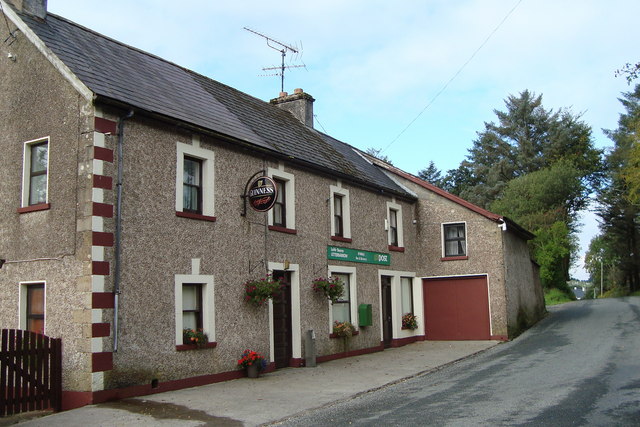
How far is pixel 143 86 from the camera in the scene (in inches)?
560

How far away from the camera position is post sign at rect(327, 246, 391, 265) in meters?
18.6

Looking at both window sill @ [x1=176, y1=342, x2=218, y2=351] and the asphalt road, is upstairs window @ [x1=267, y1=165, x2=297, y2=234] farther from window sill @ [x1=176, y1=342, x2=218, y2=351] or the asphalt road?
the asphalt road

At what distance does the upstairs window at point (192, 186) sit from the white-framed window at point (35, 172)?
2797mm

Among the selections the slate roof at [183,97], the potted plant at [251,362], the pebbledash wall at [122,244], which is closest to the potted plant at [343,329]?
the pebbledash wall at [122,244]

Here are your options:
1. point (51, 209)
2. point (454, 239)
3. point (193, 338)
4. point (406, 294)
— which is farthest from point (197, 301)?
point (454, 239)

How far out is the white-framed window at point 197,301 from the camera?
43.3ft

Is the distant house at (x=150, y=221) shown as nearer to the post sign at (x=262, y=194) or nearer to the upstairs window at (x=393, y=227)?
the post sign at (x=262, y=194)

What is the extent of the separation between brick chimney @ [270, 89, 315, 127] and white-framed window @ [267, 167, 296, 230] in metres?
7.25

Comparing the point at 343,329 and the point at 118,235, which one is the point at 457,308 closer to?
the point at 343,329

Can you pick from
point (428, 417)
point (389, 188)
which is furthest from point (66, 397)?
point (389, 188)

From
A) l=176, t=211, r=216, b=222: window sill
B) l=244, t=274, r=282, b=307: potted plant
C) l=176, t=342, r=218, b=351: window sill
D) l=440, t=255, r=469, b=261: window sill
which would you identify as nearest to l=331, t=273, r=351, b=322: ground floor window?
l=244, t=274, r=282, b=307: potted plant

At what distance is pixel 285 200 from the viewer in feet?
55.9

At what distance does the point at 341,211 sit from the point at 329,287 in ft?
10.7

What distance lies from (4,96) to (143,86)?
2.89m
